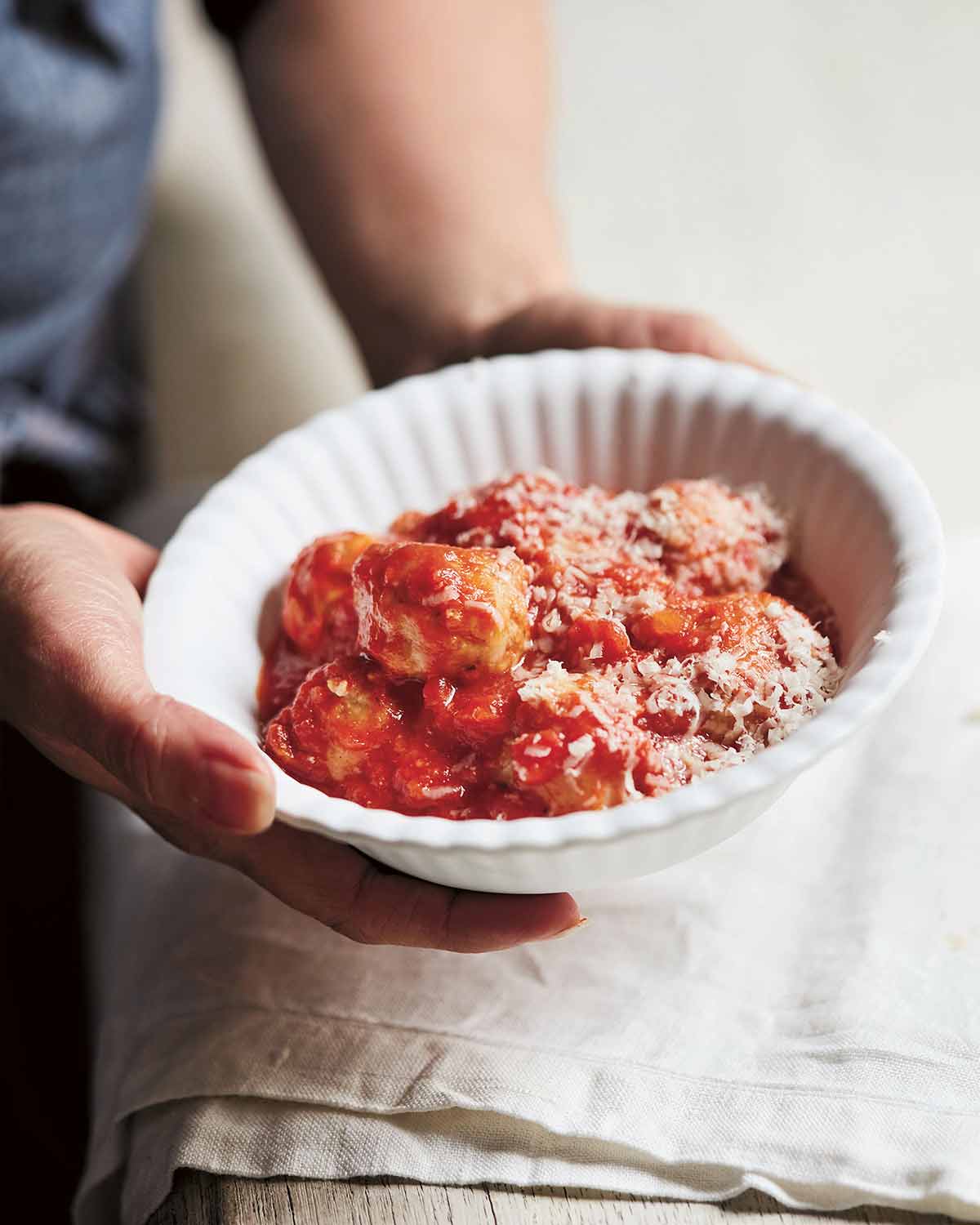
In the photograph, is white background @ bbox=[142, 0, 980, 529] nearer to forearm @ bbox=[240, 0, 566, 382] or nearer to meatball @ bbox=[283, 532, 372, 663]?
forearm @ bbox=[240, 0, 566, 382]

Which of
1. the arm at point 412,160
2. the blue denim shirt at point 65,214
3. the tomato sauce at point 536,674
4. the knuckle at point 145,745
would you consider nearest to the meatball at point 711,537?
the tomato sauce at point 536,674

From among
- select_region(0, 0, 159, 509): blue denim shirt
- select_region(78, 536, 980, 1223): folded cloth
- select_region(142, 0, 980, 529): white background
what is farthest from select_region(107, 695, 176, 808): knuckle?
select_region(142, 0, 980, 529): white background

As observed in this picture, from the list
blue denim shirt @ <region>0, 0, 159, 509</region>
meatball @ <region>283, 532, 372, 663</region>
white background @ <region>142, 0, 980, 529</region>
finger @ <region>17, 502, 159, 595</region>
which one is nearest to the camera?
meatball @ <region>283, 532, 372, 663</region>

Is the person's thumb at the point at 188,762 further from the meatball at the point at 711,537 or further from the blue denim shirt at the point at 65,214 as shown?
the blue denim shirt at the point at 65,214

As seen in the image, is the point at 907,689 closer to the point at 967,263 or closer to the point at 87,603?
the point at 87,603

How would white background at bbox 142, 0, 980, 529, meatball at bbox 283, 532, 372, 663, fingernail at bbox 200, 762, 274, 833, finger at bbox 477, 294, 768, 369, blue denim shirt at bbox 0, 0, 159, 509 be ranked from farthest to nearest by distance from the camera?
white background at bbox 142, 0, 980, 529 < blue denim shirt at bbox 0, 0, 159, 509 < finger at bbox 477, 294, 768, 369 < meatball at bbox 283, 532, 372, 663 < fingernail at bbox 200, 762, 274, 833

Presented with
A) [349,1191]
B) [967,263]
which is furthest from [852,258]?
[349,1191]
